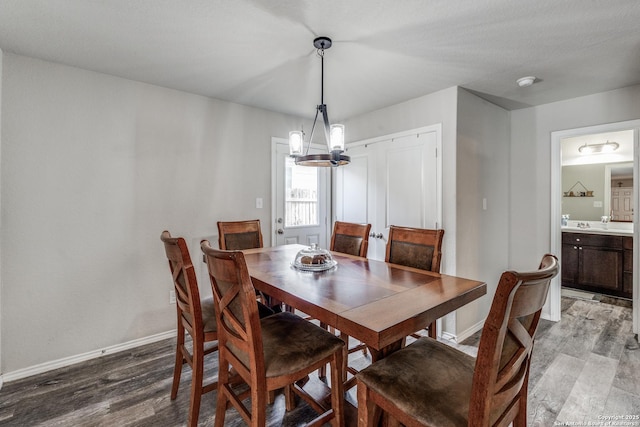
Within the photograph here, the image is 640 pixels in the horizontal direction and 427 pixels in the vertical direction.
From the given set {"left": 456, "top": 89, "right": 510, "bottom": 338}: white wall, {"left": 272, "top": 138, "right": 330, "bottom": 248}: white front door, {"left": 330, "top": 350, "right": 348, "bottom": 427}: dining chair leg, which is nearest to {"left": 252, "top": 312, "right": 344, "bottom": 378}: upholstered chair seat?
{"left": 330, "top": 350, "right": 348, "bottom": 427}: dining chair leg

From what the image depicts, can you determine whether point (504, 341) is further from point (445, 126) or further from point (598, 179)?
point (598, 179)

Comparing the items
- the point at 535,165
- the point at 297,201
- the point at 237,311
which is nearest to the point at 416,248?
the point at 237,311

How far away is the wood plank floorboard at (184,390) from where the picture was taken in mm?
1744

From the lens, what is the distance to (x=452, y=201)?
277 cm

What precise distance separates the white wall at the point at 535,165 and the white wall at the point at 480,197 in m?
0.09

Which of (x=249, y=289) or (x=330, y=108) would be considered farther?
(x=330, y=108)

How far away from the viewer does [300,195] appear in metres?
3.79

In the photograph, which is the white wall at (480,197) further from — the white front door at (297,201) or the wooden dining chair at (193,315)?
the wooden dining chair at (193,315)

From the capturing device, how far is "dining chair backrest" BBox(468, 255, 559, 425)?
86cm

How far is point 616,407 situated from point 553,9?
7.91 ft

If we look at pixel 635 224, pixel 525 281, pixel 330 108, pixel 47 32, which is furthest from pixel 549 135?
pixel 47 32

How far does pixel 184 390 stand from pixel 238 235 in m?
1.29

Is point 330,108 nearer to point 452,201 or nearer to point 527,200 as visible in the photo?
point 452,201

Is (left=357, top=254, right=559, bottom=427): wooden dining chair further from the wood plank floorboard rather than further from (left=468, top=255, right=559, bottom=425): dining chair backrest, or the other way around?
the wood plank floorboard
